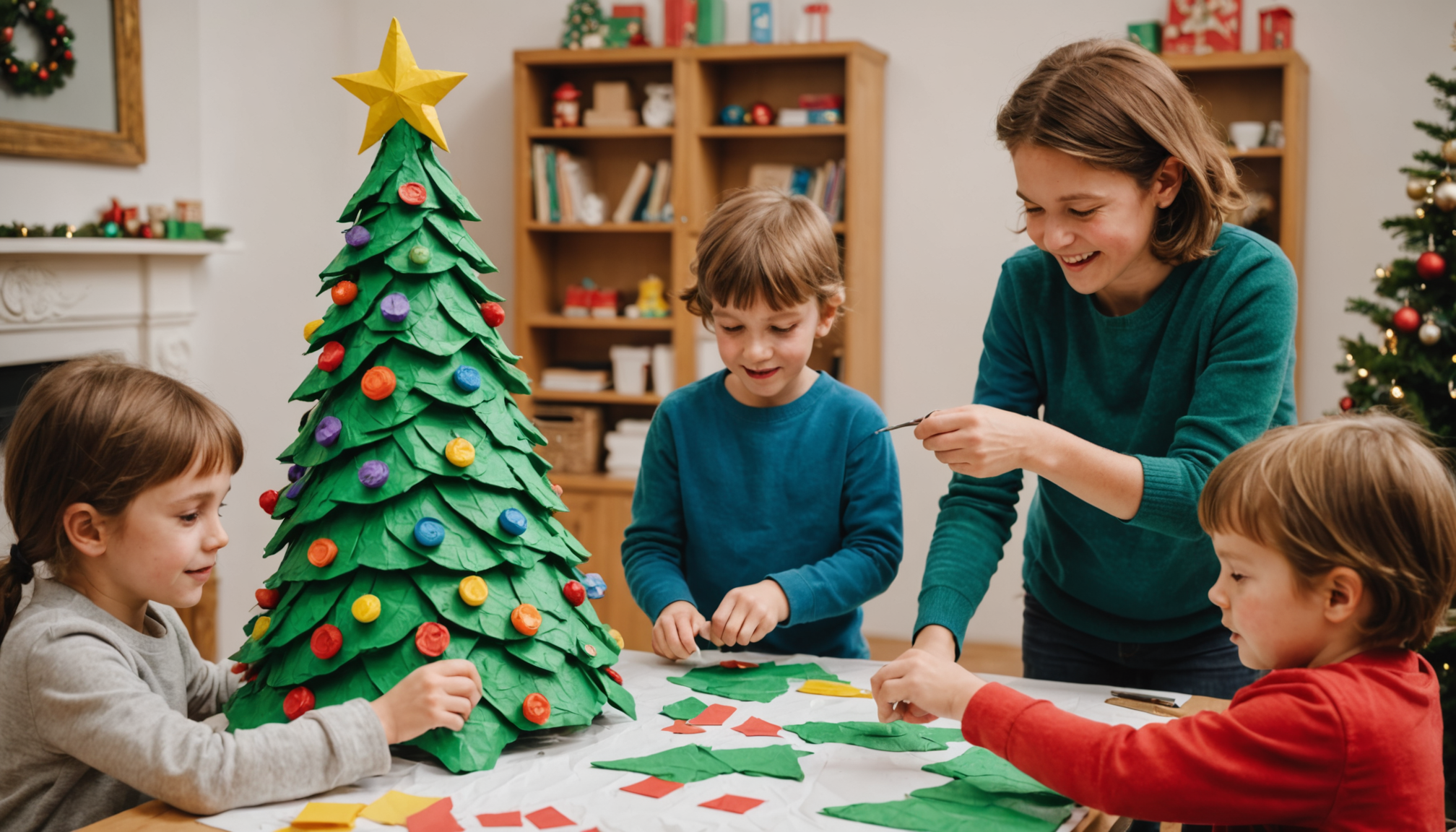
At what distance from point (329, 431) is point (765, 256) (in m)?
0.71

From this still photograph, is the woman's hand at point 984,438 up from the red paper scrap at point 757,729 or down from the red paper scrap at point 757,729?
up

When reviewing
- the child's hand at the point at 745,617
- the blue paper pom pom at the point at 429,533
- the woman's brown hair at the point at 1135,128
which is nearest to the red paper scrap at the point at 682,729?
the child's hand at the point at 745,617

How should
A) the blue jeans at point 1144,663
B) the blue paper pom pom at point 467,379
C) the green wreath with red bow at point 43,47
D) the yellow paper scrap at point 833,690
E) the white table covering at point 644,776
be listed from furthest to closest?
1. the green wreath with red bow at point 43,47
2. the blue jeans at point 1144,663
3. the yellow paper scrap at point 833,690
4. the blue paper pom pom at point 467,379
5. the white table covering at point 644,776

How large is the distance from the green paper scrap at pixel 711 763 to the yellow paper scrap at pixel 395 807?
0.19 m

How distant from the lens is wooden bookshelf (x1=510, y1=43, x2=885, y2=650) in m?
4.07

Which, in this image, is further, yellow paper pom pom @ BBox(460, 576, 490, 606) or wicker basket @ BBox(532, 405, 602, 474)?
wicker basket @ BBox(532, 405, 602, 474)

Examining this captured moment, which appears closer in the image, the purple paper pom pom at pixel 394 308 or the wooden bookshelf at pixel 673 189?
the purple paper pom pom at pixel 394 308

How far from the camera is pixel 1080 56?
1416mm

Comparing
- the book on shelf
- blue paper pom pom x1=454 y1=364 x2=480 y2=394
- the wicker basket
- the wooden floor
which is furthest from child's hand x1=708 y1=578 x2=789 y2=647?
the wicker basket

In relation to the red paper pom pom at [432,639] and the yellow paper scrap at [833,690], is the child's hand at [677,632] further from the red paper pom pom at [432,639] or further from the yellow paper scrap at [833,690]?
the red paper pom pom at [432,639]

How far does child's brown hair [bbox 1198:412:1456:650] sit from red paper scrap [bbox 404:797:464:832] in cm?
79

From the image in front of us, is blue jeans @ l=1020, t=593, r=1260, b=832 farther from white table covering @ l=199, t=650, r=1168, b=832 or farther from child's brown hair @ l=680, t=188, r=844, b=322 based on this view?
child's brown hair @ l=680, t=188, r=844, b=322

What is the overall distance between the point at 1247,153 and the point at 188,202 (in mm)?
3381

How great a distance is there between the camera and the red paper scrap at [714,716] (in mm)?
1328
